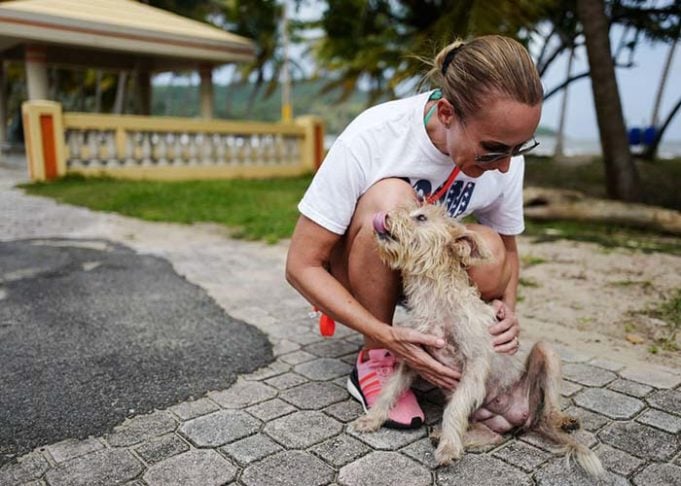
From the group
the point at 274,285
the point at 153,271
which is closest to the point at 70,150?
the point at 153,271

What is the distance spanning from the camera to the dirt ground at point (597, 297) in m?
3.64

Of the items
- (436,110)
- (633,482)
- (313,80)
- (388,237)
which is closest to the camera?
(633,482)

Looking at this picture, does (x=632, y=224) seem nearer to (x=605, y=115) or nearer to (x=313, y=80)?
(x=605, y=115)

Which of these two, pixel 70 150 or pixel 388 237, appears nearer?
pixel 388 237

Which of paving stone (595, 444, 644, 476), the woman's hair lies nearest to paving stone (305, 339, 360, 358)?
paving stone (595, 444, 644, 476)

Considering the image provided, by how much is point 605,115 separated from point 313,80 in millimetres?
24736

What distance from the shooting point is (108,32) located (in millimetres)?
14859

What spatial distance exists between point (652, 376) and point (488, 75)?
72.8 inches

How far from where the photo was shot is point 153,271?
5.39 metres

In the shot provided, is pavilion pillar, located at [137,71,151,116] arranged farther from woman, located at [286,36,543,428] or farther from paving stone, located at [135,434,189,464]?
paving stone, located at [135,434,189,464]

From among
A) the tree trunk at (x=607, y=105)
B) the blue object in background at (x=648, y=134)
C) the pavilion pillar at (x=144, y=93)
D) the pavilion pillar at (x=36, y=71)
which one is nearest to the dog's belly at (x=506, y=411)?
the tree trunk at (x=607, y=105)

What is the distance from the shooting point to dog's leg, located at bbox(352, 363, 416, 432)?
2556 millimetres

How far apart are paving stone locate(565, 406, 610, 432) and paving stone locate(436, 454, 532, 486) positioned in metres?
0.46

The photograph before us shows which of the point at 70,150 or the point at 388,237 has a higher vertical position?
the point at 388,237
